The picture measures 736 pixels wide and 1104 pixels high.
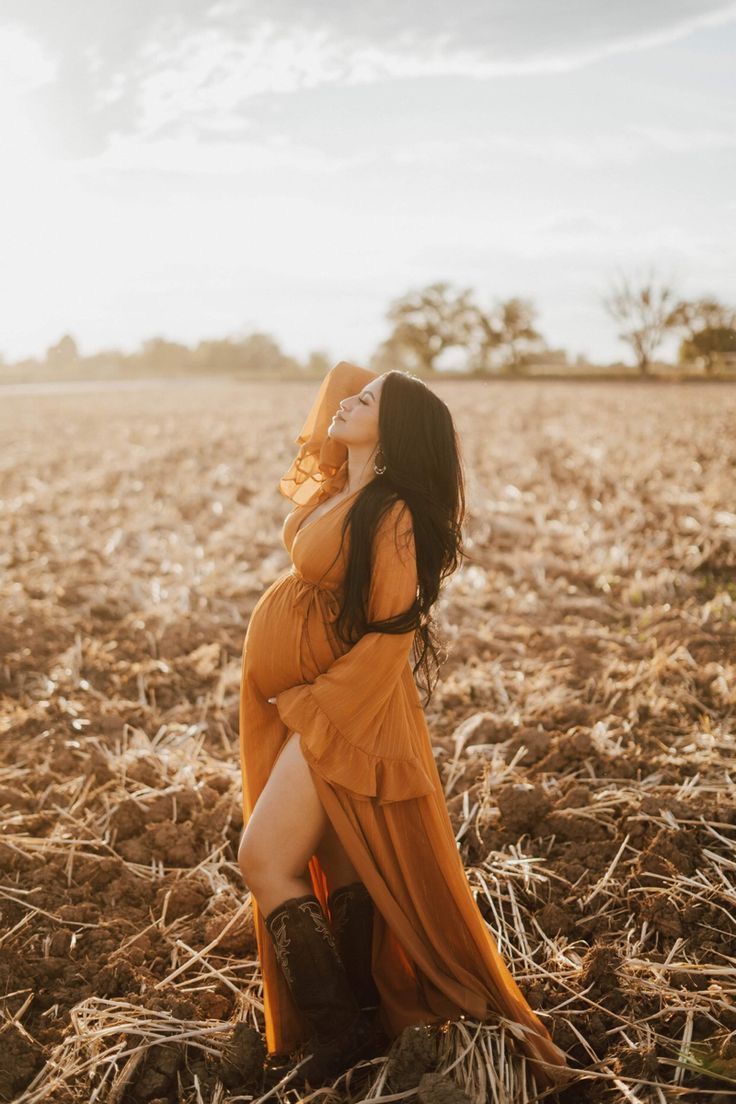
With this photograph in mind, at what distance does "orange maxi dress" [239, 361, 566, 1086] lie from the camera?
2482mm

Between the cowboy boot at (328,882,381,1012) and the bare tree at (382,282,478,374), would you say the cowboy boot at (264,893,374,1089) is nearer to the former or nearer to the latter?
the cowboy boot at (328,882,381,1012)

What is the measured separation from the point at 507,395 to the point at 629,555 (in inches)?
816

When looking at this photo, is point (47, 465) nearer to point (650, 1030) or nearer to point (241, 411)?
point (241, 411)

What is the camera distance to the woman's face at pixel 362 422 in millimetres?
2627

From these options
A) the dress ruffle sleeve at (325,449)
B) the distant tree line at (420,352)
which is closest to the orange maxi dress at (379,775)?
the dress ruffle sleeve at (325,449)

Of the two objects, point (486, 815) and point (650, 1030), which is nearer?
point (650, 1030)

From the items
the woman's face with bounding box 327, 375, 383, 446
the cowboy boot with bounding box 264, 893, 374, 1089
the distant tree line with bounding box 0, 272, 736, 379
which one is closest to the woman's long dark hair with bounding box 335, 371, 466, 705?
the woman's face with bounding box 327, 375, 383, 446

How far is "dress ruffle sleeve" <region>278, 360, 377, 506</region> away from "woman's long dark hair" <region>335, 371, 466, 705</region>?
31cm

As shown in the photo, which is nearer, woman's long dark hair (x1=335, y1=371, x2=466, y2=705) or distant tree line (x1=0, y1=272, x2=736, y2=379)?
woman's long dark hair (x1=335, y1=371, x2=466, y2=705)

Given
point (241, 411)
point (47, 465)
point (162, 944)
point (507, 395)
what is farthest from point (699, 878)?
point (507, 395)

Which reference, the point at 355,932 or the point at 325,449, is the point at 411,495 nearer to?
the point at 325,449

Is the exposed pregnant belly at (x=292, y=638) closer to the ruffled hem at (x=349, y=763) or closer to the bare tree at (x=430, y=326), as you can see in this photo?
the ruffled hem at (x=349, y=763)

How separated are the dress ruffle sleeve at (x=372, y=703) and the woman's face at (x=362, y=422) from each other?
9.4 inches

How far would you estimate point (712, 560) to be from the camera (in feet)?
22.4
